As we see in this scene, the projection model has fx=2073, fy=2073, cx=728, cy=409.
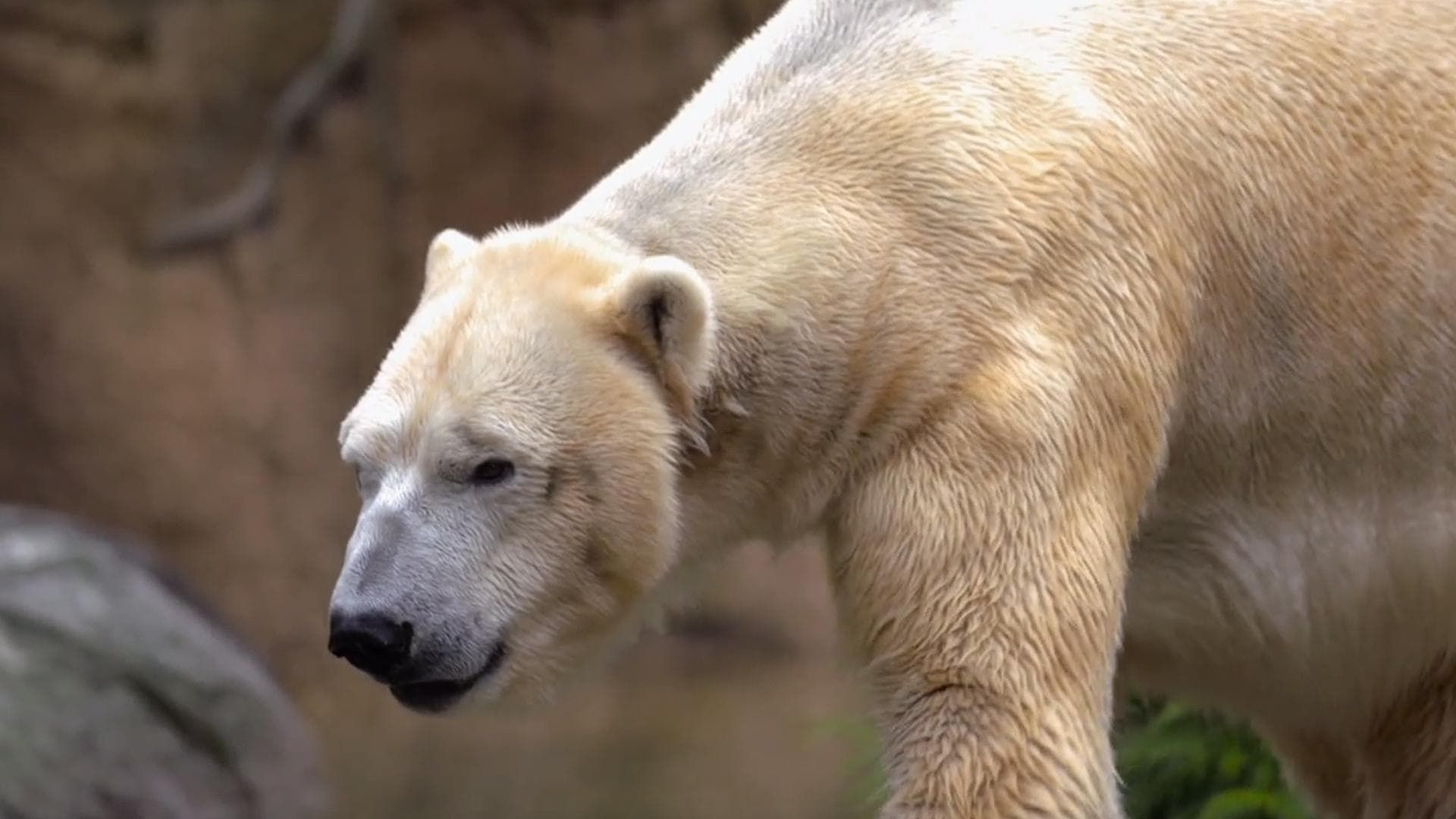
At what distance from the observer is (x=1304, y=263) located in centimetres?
285

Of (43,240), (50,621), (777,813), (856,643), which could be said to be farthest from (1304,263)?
(43,240)

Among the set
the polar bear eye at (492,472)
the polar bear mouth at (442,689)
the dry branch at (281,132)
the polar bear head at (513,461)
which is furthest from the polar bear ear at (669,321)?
the dry branch at (281,132)

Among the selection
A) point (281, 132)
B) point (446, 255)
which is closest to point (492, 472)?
point (446, 255)

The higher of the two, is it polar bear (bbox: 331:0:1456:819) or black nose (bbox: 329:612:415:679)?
polar bear (bbox: 331:0:1456:819)

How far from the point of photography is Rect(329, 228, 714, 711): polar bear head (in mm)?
2633

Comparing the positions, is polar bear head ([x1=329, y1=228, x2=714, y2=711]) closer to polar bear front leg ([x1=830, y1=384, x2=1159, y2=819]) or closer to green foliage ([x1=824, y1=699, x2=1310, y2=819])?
polar bear front leg ([x1=830, y1=384, x2=1159, y2=819])

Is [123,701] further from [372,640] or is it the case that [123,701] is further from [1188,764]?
[372,640]

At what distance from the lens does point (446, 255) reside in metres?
2.92

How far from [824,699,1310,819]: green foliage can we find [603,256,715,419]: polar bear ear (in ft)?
6.06

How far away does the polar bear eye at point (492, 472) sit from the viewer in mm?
2645

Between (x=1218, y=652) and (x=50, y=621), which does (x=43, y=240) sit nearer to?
(x=50, y=621)

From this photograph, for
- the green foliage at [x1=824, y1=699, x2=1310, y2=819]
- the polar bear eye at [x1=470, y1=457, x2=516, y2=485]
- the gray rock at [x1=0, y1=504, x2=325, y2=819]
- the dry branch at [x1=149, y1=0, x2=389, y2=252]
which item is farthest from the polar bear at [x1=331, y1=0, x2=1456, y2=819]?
the dry branch at [x1=149, y1=0, x2=389, y2=252]

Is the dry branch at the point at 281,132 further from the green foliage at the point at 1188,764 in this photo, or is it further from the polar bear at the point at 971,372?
the polar bear at the point at 971,372

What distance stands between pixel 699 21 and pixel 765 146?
210 inches
